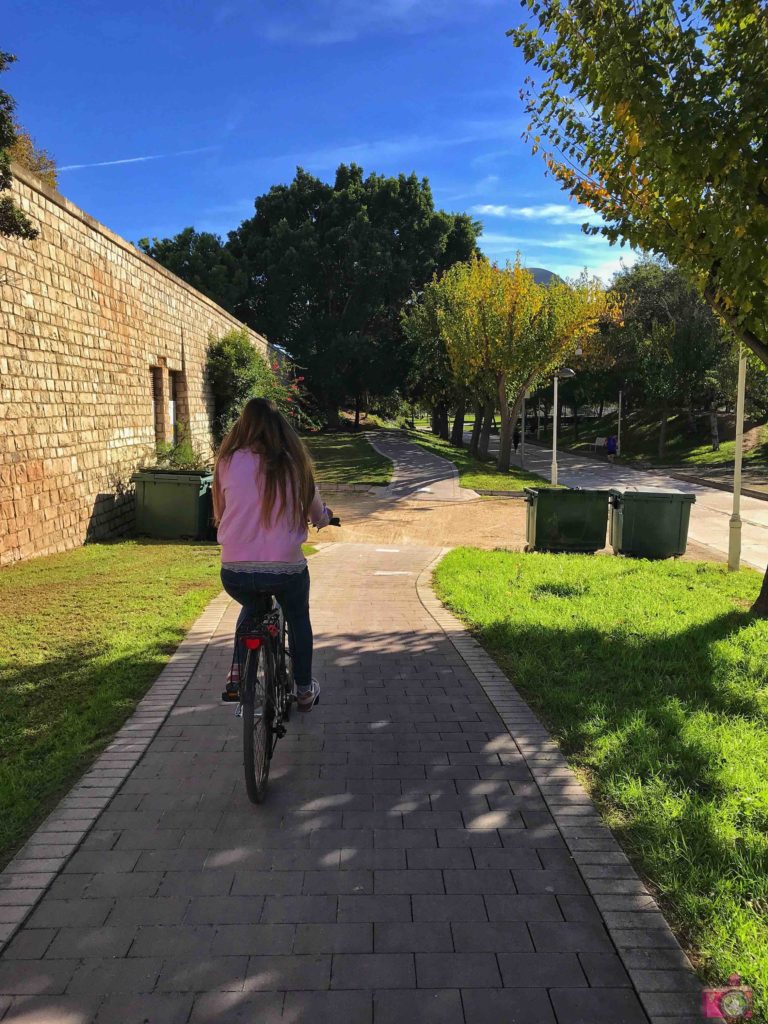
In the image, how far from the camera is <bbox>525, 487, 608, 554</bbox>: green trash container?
37.6ft

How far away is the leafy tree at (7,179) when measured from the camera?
21.5 feet

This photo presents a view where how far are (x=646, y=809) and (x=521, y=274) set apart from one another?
24107mm

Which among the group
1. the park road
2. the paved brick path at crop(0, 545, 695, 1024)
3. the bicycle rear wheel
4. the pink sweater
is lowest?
the park road

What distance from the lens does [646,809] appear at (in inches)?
122

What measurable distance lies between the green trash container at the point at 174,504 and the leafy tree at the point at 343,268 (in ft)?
92.7

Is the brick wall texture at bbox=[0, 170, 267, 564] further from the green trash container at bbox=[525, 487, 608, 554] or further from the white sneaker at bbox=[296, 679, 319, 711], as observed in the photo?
the green trash container at bbox=[525, 487, 608, 554]

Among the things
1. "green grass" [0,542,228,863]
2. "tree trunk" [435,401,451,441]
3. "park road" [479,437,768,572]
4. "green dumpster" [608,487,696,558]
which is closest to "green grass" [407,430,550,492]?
"park road" [479,437,768,572]

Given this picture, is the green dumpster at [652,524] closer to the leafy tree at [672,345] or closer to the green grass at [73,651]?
the green grass at [73,651]

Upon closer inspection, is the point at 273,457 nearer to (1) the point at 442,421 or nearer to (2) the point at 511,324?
(2) the point at 511,324

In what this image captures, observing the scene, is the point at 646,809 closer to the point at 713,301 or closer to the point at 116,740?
the point at 116,740

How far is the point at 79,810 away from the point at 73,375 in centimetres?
795

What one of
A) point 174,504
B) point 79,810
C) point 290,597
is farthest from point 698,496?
point 79,810

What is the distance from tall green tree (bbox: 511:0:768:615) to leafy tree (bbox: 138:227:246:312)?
3289cm

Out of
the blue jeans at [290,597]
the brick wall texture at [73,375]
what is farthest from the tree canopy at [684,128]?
the brick wall texture at [73,375]
